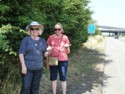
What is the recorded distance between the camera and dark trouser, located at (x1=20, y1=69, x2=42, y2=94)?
6.65 meters

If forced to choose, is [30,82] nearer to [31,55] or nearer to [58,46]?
[31,55]

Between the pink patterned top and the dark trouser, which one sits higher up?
the pink patterned top

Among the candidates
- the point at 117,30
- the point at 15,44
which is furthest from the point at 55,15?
the point at 117,30

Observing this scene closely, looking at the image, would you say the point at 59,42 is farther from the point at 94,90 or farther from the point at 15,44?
the point at 94,90

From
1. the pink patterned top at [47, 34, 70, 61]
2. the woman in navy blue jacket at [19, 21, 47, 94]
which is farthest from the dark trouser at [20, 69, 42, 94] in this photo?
the pink patterned top at [47, 34, 70, 61]

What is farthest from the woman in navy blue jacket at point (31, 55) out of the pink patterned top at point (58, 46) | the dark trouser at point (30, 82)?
the pink patterned top at point (58, 46)

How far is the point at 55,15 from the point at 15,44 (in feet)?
11.5

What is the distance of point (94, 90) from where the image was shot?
989 centimetres

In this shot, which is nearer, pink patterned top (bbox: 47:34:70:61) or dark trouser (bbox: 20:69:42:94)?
dark trouser (bbox: 20:69:42:94)

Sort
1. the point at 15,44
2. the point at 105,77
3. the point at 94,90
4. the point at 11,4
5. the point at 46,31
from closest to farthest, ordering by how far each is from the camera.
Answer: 1. the point at 11,4
2. the point at 15,44
3. the point at 94,90
4. the point at 46,31
5. the point at 105,77

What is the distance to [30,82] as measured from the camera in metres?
6.78

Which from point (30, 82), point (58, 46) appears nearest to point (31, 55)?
point (30, 82)

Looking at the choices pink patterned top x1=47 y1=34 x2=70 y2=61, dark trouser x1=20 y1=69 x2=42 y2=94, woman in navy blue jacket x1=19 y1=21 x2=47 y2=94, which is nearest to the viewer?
woman in navy blue jacket x1=19 y1=21 x2=47 y2=94

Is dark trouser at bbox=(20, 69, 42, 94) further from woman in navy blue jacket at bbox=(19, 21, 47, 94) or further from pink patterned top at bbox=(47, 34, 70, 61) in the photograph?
pink patterned top at bbox=(47, 34, 70, 61)
